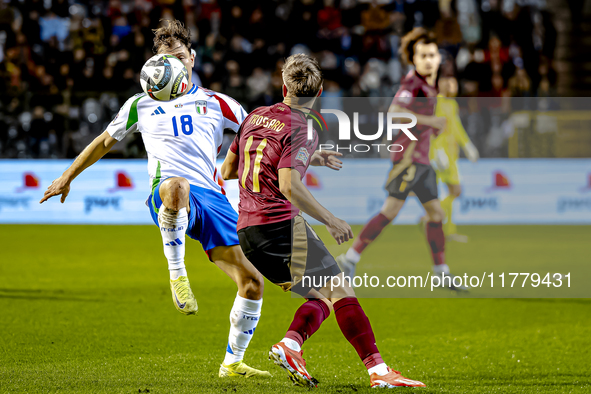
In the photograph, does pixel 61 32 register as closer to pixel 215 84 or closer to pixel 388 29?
pixel 215 84

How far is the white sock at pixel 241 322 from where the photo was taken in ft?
13.9

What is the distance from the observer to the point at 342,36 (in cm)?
1560

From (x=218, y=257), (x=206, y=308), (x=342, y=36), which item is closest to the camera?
(x=218, y=257)

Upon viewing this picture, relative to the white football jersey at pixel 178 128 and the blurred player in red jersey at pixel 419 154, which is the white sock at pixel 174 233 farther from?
the blurred player in red jersey at pixel 419 154

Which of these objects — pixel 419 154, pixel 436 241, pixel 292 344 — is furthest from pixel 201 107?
A: pixel 436 241

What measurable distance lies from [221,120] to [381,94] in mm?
10120

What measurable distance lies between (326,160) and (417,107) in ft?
7.04

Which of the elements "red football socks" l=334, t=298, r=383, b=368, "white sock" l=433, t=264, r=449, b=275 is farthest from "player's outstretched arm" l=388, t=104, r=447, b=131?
"red football socks" l=334, t=298, r=383, b=368

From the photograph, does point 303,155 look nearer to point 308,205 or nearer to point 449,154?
point 308,205

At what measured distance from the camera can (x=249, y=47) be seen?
15.5 metres

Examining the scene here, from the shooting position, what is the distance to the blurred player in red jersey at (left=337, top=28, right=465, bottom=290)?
578 centimetres

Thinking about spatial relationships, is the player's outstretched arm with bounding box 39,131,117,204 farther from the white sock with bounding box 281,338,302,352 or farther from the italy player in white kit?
the white sock with bounding box 281,338,302,352

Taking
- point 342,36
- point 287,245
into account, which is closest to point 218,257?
point 287,245

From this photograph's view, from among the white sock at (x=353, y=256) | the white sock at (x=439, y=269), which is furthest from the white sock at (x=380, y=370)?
the white sock at (x=439, y=269)
